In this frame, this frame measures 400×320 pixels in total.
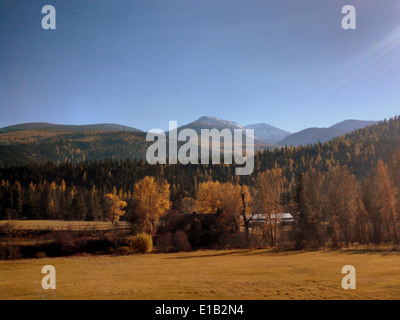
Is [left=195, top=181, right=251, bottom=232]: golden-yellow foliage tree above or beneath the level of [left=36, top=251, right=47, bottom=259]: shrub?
above

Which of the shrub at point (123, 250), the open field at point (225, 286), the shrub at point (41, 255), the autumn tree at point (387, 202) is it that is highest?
the autumn tree at point (387, 202)

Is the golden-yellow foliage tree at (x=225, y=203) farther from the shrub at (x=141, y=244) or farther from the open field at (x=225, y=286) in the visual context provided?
the open field at (x=225, y=286)

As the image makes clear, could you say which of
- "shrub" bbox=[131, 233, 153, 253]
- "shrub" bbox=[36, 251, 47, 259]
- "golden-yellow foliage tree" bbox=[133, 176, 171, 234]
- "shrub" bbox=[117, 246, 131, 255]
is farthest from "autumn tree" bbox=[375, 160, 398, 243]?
"shrub" bbox=[36, 251, 47, 259]

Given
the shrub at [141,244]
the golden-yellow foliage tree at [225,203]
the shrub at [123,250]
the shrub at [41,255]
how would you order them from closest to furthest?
the shrub at [41,255] < the shrub at [123,250] < the shrub at [141,244] < the golden-yellow foliage tree at [225,203]

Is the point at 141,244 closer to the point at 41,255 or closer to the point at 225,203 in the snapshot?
the point at 41,255

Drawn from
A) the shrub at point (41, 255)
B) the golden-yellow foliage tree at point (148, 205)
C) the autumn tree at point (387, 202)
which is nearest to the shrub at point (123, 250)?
the golden-yellow foliage tree at point (148, 205)

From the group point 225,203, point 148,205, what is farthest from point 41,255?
point 225,203

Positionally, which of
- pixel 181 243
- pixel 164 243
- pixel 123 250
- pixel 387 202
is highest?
pixel 387 202

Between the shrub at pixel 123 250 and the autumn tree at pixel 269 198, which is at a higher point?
the autumn tree at pixel 269 198

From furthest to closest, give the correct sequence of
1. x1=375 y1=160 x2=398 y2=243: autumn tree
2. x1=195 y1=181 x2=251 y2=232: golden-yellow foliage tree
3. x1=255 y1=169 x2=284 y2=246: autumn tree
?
x1=195 y1=181 x2=251 y2=232: golden-yellow foliage tree → x1=255 y1=169 x2=284 y2=246: autumn tree → x1=375 y1=160 x2=398 y2=243: autumn tree

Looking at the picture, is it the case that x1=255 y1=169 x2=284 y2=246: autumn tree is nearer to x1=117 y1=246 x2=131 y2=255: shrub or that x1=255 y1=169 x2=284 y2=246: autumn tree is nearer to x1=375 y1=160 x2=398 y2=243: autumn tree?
x1=375 y1=160 x2=398 y2=243: autumn tree

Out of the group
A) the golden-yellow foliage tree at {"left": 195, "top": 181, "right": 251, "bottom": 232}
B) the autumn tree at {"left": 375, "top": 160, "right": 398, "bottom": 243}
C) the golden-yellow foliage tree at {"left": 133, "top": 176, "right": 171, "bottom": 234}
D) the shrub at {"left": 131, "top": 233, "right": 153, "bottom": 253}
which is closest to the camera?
the autumn tree at {"left": 375, "top": 160, "right": 398, "bottom": 243}

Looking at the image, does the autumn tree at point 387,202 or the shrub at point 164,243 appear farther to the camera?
the shrub at point 164,243
